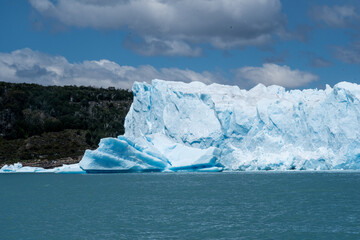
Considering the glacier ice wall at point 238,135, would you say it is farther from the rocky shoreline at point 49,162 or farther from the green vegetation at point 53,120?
the green vegetation at point 53,120

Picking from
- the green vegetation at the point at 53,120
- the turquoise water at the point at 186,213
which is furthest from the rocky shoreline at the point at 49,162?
the turquoise water at the point at 186,213

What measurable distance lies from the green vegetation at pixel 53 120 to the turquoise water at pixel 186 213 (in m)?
34.4

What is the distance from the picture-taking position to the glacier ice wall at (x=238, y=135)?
3128cm

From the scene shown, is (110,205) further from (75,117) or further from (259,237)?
(75,117)

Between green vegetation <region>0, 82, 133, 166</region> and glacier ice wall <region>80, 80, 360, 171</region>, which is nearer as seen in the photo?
glacier ice wall <region>80, 80, 360, 171</region>

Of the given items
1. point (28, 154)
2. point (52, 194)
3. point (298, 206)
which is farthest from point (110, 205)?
point (28, 154)

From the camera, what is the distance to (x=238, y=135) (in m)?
33.7

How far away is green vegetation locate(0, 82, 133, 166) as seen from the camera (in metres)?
55.1

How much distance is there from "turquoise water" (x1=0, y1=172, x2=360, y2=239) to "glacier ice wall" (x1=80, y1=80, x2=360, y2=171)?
9.41 metres

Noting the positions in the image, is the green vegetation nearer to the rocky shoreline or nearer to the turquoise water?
the rocky shoreline

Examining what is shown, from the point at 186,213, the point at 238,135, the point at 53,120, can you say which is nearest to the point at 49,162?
the point at 53,120

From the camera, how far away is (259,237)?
37.0 ft

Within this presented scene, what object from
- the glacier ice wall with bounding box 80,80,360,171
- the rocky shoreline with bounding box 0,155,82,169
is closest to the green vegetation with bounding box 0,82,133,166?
the rocky shoreline with bounding box 0,155,82,169

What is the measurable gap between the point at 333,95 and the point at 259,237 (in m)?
23.7
